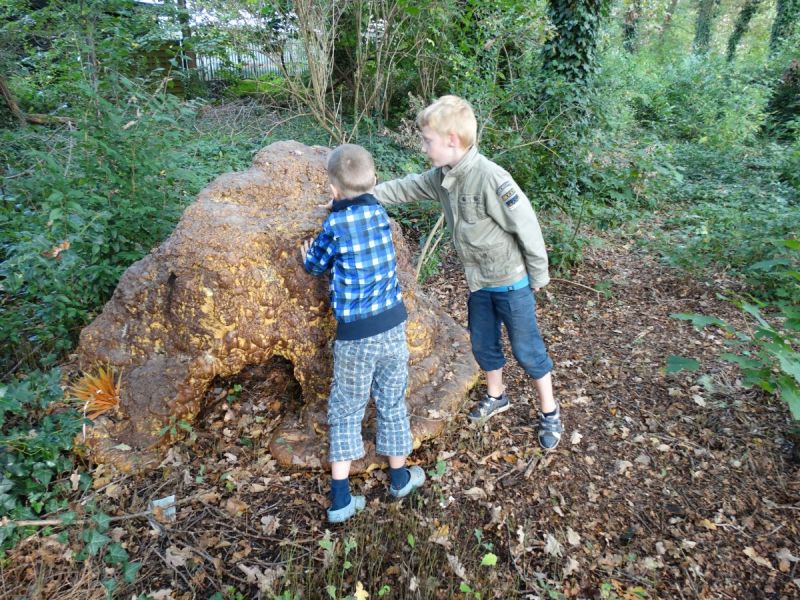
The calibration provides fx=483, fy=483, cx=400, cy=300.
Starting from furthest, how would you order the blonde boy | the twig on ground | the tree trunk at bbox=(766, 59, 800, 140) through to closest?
the tree trunk at bbox=(766, 59, 800, 140)
the twig on ground
the blonde boy

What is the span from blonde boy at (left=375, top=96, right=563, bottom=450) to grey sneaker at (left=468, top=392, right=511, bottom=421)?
0.35m

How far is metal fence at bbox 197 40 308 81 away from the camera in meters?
6.81

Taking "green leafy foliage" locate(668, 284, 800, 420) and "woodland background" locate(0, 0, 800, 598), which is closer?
"woodland background" locate(0, 0, 800, 598)

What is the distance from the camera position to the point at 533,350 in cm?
295

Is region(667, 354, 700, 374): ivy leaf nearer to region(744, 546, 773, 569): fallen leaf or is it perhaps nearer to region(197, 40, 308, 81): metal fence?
region(744, 546, 773, 569): fallen leaf

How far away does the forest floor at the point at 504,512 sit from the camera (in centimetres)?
233

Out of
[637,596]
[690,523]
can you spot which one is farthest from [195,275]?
[690,523]

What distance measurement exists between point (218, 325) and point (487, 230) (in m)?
1.68

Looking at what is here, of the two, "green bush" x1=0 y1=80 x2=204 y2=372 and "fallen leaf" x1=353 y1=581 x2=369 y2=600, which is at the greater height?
"green bush" x1=0 y1=80 x2=204 y2=372

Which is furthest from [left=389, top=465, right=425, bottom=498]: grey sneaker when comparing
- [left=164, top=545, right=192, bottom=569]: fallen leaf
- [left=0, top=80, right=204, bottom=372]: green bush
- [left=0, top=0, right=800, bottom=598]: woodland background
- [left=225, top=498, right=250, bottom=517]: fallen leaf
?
[left=0, top=80, right=204, bottom=372]: green bush

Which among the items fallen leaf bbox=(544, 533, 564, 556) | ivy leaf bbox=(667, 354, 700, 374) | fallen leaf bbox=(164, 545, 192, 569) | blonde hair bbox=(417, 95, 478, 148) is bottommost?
fallen leaf bbox=(544, 533, 564, 556)

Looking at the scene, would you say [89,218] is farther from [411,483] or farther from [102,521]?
[411,483]

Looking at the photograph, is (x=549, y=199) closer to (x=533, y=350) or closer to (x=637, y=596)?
(x=533, y=350)

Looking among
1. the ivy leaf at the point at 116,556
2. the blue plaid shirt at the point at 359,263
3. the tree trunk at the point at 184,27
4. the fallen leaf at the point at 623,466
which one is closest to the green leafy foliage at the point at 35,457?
the ivy leaf at the point at 116,556
